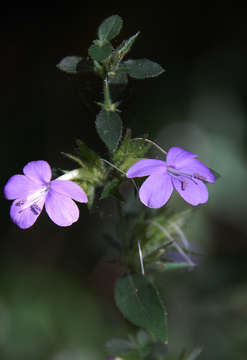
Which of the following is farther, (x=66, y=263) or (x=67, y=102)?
(x=67, y=102)

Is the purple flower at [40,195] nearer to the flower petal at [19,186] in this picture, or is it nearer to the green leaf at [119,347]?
the flower petal at [19,186]

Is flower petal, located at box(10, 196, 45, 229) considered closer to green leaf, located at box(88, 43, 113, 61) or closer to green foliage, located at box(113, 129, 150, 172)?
green foliage, located at box(113, 129, 150, 172)

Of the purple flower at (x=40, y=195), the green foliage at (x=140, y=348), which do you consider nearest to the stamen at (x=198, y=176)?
the purple flower at (x=40, y=195)

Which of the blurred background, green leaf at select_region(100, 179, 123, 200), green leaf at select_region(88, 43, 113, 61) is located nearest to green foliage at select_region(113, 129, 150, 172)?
green leaf at select_region(100, 179, 123, 200)

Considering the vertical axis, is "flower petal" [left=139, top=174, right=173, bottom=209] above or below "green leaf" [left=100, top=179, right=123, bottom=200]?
above

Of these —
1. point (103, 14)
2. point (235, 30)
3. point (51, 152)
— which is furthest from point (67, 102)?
point (235, 30)

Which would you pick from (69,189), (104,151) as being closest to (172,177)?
(69,189)

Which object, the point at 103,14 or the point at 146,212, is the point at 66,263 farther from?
the point at 103,14
